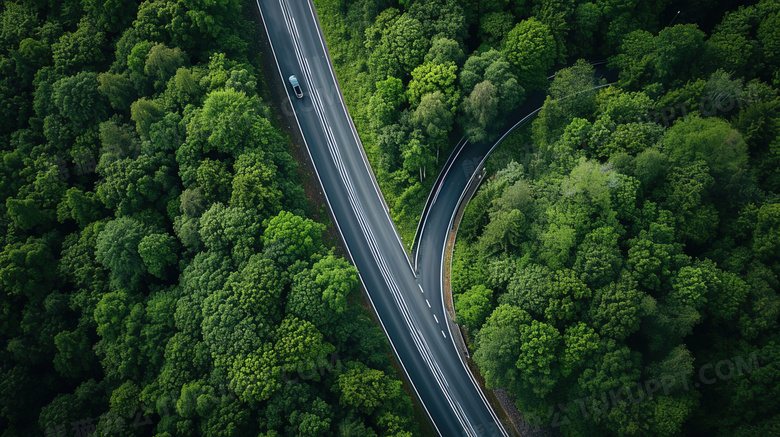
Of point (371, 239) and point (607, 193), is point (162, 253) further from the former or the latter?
point (607, 193)

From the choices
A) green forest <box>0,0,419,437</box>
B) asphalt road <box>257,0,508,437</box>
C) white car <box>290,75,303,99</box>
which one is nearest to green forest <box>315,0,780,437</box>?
asphalt road <box>257,0,508,437</box>

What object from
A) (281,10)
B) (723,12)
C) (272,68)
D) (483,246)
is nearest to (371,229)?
(483,246)

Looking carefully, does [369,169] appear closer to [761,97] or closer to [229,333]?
[229,333]

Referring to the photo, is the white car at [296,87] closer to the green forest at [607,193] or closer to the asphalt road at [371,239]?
the asphalt road at [371,239]

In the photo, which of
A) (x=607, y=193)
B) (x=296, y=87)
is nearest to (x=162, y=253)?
(x=296, y=87)

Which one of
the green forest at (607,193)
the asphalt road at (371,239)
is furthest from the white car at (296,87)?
the green forest at (607,193)
